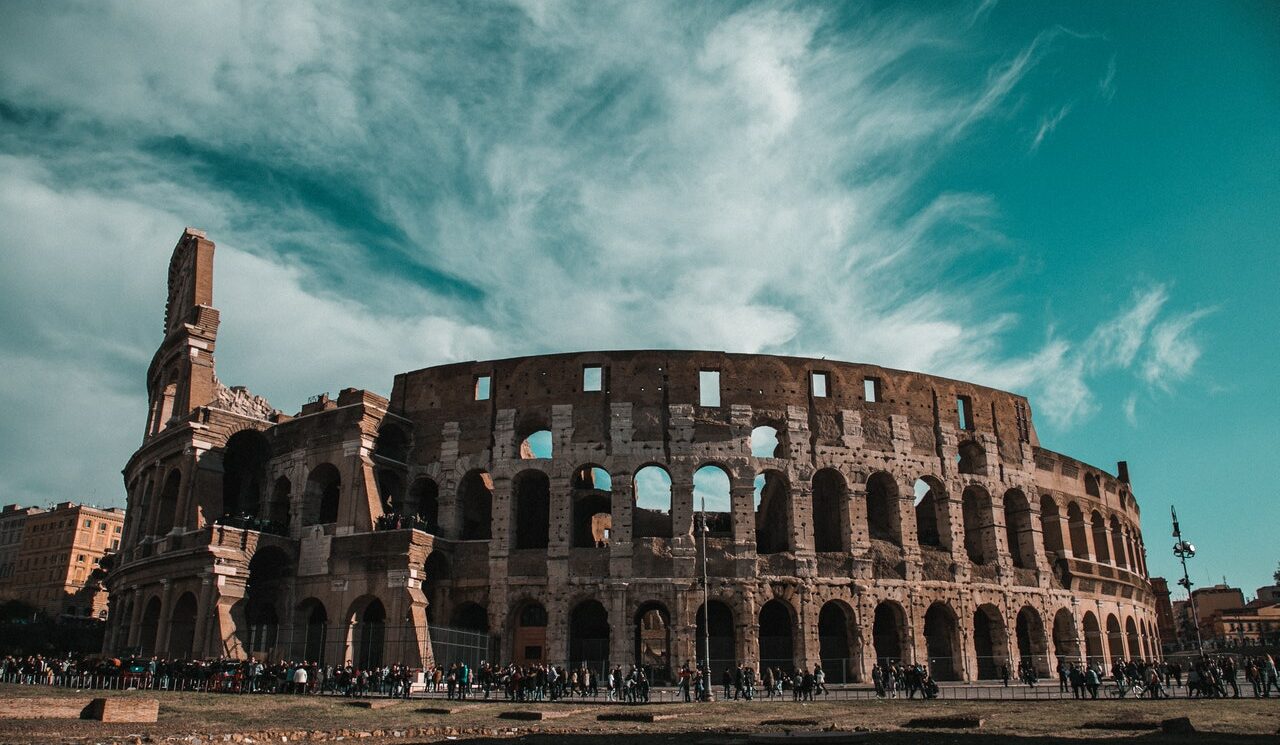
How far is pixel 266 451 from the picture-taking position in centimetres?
3869

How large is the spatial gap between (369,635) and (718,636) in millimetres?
12598

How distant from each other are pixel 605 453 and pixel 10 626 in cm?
4868

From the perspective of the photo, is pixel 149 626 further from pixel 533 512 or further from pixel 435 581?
pixel 533 512

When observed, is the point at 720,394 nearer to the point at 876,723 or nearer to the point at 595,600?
the point at 595,600

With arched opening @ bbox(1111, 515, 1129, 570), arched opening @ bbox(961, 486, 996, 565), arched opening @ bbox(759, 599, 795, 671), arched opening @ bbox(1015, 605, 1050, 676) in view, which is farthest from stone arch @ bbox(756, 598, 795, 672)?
arched opening @ bbox(1111, 515, 1129, 570)

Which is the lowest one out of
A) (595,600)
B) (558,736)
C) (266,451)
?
(558,736)

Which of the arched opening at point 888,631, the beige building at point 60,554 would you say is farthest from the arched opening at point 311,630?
the beige building at point 60,554

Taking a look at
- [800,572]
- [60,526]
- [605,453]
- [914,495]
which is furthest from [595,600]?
[60,526]

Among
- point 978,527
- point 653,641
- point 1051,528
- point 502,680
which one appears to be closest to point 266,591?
point 502,680

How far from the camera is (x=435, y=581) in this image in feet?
112

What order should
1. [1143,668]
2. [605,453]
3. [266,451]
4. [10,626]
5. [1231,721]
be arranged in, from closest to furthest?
[1231,721] → [1143,668] → [605,453] → [266,451] → [10,626]

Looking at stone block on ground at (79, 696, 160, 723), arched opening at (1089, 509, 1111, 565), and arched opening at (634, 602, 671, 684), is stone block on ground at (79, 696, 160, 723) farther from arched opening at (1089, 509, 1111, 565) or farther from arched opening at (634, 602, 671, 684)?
arched opening at (1089, 509, 1111, 565)

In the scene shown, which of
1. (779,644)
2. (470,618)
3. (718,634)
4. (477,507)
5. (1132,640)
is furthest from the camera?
(1132,640)

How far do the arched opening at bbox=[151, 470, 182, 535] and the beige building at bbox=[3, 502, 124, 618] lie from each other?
58.7m
